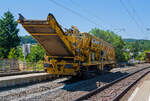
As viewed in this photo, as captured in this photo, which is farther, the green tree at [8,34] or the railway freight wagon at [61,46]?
the green tree at [8,34]

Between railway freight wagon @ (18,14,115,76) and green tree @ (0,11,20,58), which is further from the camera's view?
green tree @ (0,11,20,58)

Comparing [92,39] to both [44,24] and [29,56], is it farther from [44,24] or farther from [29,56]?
[29,56]

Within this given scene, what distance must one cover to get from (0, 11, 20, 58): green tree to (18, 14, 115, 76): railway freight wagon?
101ft

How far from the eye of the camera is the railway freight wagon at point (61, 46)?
36.8 feet

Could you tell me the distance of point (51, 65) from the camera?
13367 millimetres

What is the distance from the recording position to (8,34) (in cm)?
4300

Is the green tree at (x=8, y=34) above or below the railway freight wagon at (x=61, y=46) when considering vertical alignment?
above

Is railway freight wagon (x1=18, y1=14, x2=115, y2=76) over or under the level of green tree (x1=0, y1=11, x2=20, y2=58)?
under

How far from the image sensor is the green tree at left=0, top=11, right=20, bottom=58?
137 feet

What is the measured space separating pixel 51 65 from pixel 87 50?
10.3 ft

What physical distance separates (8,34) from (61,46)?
34056 millimetres

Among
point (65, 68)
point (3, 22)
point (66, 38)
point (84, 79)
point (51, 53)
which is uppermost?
point (3, 22)

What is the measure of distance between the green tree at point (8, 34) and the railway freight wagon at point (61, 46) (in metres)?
30.7

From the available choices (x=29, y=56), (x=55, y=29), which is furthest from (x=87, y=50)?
(x=29, y=56)
